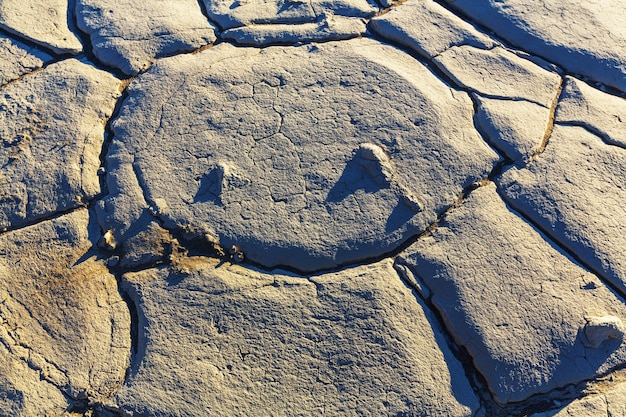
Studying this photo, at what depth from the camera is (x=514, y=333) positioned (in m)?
1.83

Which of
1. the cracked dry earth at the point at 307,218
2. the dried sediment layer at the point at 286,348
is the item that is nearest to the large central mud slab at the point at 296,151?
the cracked dry earth at the point at 307,218

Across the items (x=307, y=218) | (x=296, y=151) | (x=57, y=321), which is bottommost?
(x=57, y=321)

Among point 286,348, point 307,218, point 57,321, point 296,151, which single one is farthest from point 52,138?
point 286,348

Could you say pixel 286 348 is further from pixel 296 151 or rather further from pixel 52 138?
pixel 52 138

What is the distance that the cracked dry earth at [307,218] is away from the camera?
1.78m

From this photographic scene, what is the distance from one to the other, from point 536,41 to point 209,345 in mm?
1970

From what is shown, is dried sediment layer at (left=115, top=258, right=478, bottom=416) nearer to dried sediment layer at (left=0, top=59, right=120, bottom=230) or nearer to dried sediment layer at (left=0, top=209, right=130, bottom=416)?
dried sediment layer at (left=0, top=209, right=130, bottom=416)

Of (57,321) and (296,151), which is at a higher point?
(296,151)

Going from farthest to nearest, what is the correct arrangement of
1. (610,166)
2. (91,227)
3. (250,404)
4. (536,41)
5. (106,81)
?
1. (536,41)
2. (106,81)
3. (610,166)
4. (91,227)
5. (250,404)

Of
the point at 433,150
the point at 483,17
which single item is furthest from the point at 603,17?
the point at 433,150

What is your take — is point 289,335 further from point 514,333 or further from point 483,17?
point 483,17

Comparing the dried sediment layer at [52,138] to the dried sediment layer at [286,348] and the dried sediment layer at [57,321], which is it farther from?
the dried sediment layer at [286,348]

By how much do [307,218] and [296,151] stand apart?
0.29 meters

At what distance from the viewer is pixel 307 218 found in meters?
1.97
